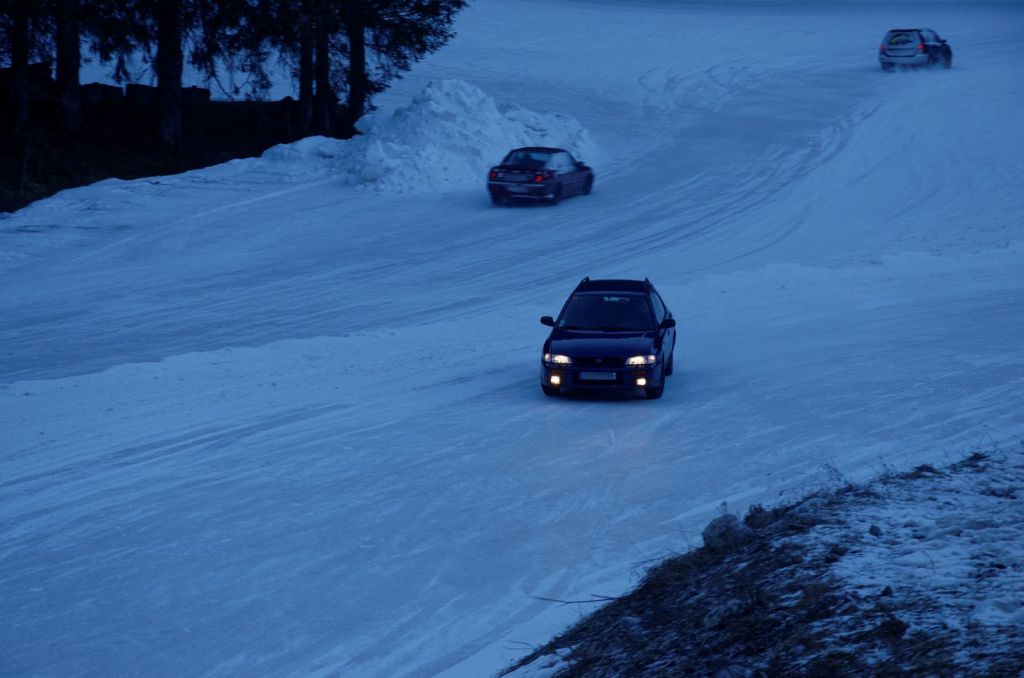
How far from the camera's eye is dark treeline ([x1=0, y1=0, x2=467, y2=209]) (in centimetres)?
3347

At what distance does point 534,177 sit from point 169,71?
13.1 m

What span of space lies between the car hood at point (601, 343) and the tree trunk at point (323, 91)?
26238 millimetres

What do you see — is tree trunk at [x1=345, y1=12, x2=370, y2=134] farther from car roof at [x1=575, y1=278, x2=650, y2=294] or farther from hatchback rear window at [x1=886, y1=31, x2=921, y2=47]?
car roof at [x1=575, y1=278, x2=650, y2=294]

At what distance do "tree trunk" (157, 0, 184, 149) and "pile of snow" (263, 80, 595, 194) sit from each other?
3363 mm

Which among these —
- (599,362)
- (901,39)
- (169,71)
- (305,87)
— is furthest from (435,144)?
(901,39)

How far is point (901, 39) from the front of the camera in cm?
4934

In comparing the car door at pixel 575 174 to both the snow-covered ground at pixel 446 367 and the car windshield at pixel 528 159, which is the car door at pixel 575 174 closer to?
the car windshield at pixel 528 159

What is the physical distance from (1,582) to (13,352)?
405 inches

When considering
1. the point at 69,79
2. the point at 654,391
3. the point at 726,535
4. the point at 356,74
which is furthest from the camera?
the point at 356,74

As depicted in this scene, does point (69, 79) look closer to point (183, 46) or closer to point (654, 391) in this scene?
point (183, 46)

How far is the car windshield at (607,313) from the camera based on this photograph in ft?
52.9

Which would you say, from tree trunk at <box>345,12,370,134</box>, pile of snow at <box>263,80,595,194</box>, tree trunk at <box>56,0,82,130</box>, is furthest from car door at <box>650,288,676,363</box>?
tree trunk at <box>56,0,82,130</box>

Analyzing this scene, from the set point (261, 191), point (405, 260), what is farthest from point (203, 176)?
point (405, 260)

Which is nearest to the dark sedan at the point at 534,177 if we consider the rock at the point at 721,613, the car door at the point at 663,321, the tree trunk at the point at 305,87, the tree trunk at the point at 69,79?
the tree trunk at the point at 305,87
